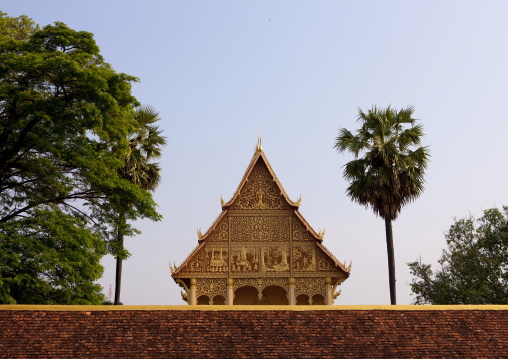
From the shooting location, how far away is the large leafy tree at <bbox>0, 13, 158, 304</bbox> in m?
22.3

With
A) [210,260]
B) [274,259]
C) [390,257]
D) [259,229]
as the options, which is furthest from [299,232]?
[390,257]

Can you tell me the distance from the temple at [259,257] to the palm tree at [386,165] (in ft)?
10.6

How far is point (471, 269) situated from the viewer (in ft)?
99.2

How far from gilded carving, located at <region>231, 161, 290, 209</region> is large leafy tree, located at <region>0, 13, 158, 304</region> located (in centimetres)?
425

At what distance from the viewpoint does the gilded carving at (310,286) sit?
27.0 meters

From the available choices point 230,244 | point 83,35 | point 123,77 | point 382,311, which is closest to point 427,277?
point 230,244

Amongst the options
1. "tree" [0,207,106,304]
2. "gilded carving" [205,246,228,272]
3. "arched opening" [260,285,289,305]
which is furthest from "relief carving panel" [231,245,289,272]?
"tree" [0,207,106,304]

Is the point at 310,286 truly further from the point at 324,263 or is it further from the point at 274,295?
the point at 274,295

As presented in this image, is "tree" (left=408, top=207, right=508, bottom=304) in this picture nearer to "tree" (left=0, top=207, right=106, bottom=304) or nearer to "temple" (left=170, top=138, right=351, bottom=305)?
"temple" (left=170, top=138, right=351, bottom=305)

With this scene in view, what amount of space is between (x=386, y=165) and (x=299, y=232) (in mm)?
5235

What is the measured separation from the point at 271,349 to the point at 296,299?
41.9 feet

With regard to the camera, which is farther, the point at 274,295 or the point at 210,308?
the point at 274,295

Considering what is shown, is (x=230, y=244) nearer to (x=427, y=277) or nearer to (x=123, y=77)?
(x=123, y=77)

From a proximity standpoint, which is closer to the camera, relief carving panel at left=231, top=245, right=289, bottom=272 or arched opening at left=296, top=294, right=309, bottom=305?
relief carving panel at left=231, top=245, right=289, bottom=272
